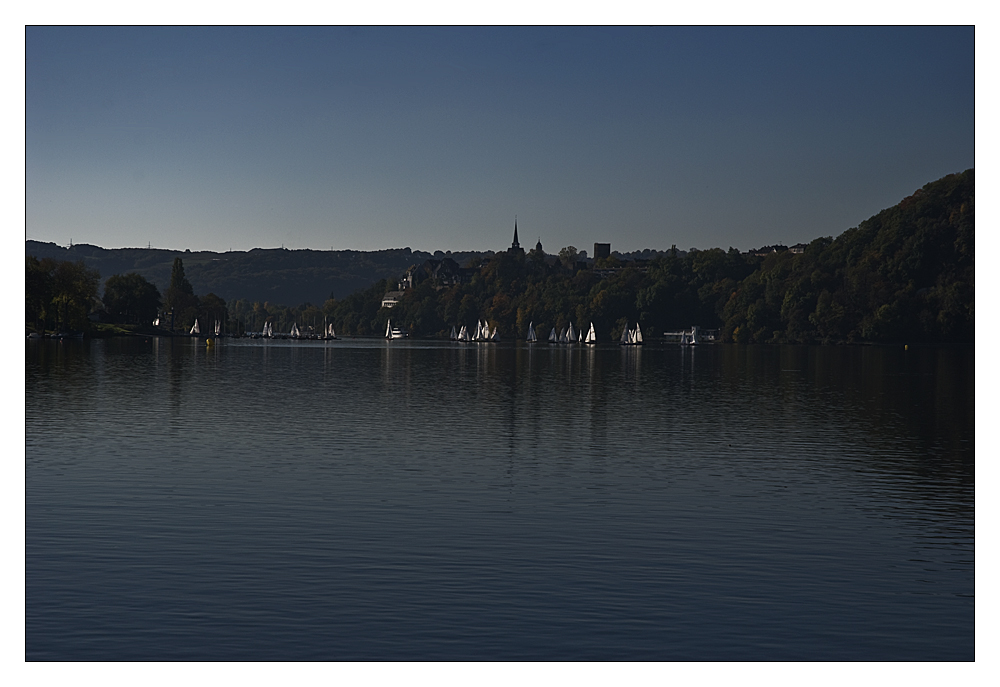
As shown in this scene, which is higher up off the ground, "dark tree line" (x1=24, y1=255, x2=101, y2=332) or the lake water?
"dark tree line" (x1=24, y1=255, x2=101, y2=332)

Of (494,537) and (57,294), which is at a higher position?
(57,294)

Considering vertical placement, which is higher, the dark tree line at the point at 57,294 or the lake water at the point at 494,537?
the dark tree line at the point at 57,294

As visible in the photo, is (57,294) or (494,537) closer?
(494,537)

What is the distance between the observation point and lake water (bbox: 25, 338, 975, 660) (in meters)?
15.9

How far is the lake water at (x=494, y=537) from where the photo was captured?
52.2 ft

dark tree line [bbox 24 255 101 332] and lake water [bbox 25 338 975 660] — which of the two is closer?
lake water [bbox 25 338 975 660]

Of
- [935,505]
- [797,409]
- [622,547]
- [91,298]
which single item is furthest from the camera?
[91,298]

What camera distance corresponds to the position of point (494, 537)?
22.2 meters

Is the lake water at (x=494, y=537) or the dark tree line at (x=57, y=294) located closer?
the lake water at (x=494, y=537)

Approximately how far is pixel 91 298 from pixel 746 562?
180651 millimetres

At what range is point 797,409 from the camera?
54219mm

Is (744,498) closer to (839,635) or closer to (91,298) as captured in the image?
(839,635)
